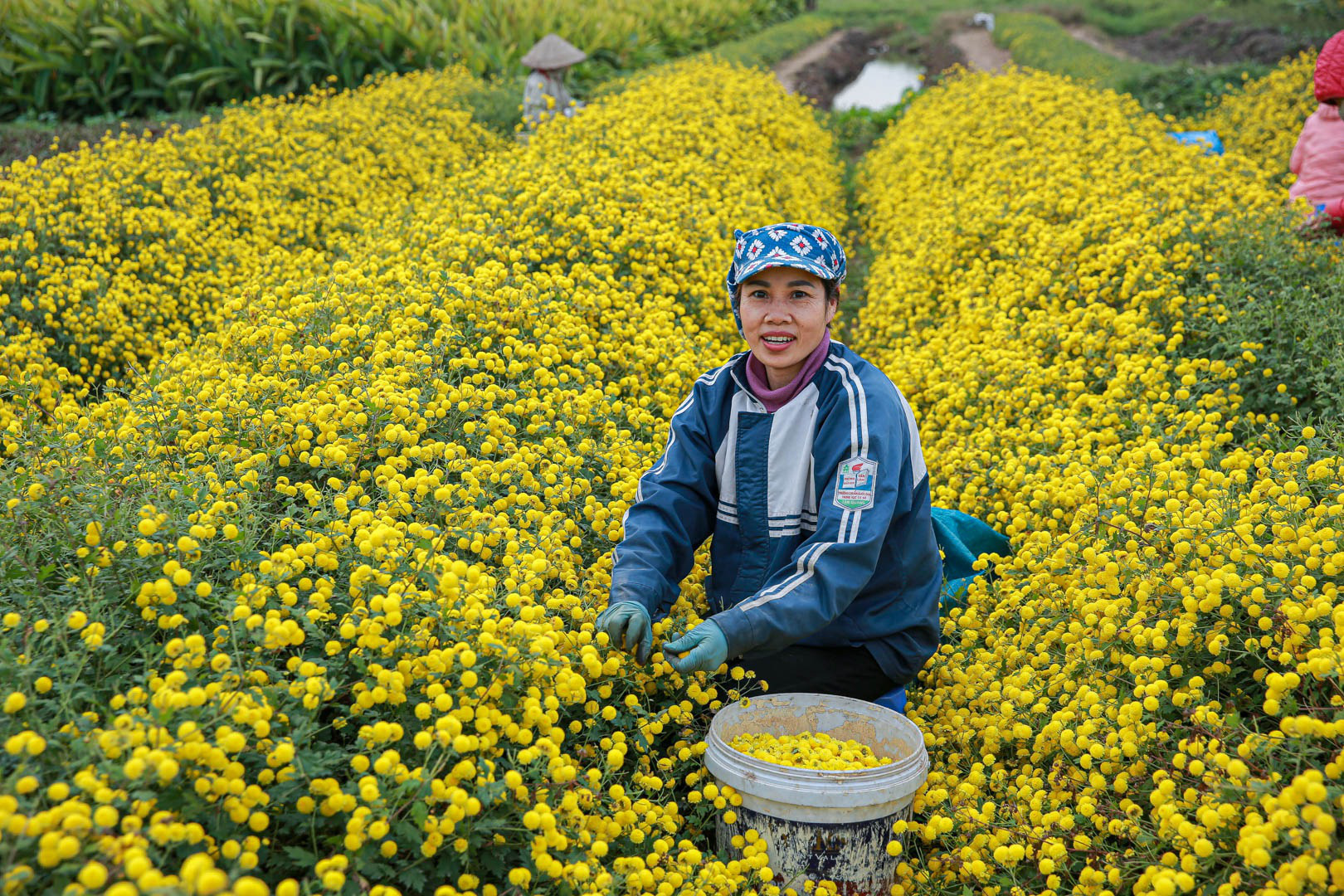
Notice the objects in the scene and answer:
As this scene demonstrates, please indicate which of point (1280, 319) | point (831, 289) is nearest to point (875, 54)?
point (1280, 319)

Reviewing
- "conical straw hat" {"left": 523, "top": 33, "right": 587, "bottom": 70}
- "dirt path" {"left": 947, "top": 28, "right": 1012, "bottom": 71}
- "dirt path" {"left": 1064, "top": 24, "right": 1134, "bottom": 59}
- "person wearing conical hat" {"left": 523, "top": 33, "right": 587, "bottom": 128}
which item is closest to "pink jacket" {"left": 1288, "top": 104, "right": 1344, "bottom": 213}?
"person wearing conical hat" {"left": 523, "top": 33, "right": 587, "bottom": 128}

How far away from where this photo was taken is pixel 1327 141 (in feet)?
22.1

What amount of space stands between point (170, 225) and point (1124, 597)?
6163mm

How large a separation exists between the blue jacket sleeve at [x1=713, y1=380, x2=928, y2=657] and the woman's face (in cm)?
23

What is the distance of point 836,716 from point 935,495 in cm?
173

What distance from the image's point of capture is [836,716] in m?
2.93

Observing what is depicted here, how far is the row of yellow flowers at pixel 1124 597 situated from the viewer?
224 cm

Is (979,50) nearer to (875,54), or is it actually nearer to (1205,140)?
(875,54)

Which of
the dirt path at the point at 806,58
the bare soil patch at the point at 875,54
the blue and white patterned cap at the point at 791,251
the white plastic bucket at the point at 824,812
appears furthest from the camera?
the bare soil patch at the point at 875,54

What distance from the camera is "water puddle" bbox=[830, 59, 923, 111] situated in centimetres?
2022

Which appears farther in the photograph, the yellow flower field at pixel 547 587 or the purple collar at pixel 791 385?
the purple collar at pixel 791 385

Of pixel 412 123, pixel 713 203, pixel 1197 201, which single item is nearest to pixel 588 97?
pixel 412 123

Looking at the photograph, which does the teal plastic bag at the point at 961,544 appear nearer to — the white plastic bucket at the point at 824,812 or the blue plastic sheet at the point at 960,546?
the blue plastic sheet at the point at 960,546

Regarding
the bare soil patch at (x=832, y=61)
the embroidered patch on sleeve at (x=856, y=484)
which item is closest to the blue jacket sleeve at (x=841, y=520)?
the embroidered patch on sleeve at (x=856, y=484)
